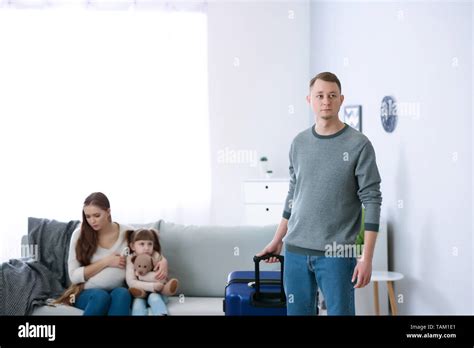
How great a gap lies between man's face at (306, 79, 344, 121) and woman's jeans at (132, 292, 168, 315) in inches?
65.7

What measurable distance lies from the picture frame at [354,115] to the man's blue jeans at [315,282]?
2900 millimetres

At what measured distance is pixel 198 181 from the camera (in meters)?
5.72

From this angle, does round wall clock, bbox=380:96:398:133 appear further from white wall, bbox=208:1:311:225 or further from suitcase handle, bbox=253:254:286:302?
suitcase handle, bbox=253:254:286:302

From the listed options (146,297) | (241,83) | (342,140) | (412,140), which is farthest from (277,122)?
(342,140)

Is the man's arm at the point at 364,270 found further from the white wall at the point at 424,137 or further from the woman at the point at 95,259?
the woman at the point at 95,259

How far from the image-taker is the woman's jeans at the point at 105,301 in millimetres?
3035

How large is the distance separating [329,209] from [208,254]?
1832mm

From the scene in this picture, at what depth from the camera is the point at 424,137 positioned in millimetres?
3422

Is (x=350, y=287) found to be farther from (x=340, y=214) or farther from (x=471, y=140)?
(x=471, y=140)

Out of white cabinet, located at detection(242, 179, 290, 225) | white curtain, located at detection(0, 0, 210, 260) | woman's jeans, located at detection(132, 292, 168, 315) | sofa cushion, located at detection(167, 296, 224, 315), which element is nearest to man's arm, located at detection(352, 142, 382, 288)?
sofa cushion, located at detection(167, 296, 224, 315)

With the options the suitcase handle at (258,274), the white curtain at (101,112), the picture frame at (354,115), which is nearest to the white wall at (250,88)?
the white curtain at (101,112)

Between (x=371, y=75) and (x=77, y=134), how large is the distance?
8.50 ft

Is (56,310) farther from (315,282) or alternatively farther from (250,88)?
(250,88)

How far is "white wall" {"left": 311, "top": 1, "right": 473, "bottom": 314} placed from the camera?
305cm
